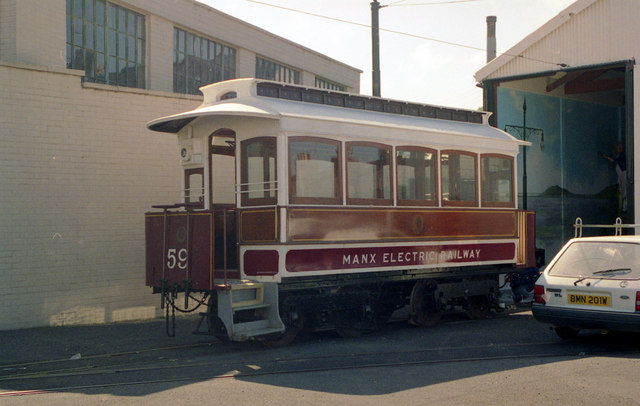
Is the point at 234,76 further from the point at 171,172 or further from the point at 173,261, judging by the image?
the point at 173,261

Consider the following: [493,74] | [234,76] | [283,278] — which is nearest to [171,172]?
[283,278]

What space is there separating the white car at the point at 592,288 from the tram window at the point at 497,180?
8.82 ft

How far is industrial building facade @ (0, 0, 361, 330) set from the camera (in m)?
11.5

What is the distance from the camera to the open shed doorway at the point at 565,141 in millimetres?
18375

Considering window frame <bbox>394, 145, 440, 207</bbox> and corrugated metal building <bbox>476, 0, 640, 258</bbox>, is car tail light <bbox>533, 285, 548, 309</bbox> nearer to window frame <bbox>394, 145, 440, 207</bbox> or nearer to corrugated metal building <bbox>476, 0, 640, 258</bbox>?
window frame <bbox>394, 145, 440, 207</bbox>

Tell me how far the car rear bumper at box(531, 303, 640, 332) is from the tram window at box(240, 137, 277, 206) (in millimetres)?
3843

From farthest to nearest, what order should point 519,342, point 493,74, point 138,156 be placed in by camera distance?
1. point 493,74
2. point 138,156
3. point 519,342

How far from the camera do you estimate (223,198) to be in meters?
11.4

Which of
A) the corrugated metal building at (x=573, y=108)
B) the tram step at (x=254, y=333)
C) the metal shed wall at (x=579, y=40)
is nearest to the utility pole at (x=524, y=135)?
the corrugated metal building at (x=573, y=108)

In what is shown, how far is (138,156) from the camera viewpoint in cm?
1304

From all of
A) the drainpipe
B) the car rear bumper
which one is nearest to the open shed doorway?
the drainpipe

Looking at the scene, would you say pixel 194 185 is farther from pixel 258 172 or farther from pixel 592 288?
pixel 592 288

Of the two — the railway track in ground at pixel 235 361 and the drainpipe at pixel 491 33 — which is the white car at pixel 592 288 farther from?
the drainpipe at pixel 491 33

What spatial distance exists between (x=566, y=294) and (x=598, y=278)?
1.45ft
